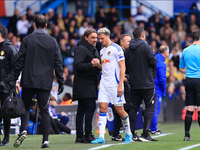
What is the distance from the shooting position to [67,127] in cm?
1162

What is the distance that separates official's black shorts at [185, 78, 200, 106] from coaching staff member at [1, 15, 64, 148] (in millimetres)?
2465

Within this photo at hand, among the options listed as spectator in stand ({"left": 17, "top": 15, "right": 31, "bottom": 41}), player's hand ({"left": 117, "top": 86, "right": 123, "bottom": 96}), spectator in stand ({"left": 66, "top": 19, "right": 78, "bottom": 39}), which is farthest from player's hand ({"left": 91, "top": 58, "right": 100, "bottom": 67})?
spectator in stand ({"left": 66, "top": 19, "right": 78, "bottom": 39})

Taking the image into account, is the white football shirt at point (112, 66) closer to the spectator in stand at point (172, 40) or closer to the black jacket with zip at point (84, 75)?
the black jacket with zip at point (84, 75)

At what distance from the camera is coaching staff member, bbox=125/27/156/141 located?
8.27 meters

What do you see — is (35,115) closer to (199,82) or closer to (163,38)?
(199,82)

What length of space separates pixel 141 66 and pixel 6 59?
2.48 meters

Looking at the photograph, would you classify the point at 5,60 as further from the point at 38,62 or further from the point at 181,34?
the point at 181,34

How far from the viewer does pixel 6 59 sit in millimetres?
7863

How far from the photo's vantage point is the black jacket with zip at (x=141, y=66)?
27.1 feet

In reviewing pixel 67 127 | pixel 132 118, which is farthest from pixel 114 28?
pixel 132 118

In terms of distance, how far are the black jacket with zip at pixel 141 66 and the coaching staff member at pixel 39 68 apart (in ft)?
5.23

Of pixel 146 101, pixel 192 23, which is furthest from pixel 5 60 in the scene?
pixel 192 23

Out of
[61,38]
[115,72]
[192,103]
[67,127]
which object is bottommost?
[67,127]

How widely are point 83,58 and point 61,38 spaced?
9.76 metres
